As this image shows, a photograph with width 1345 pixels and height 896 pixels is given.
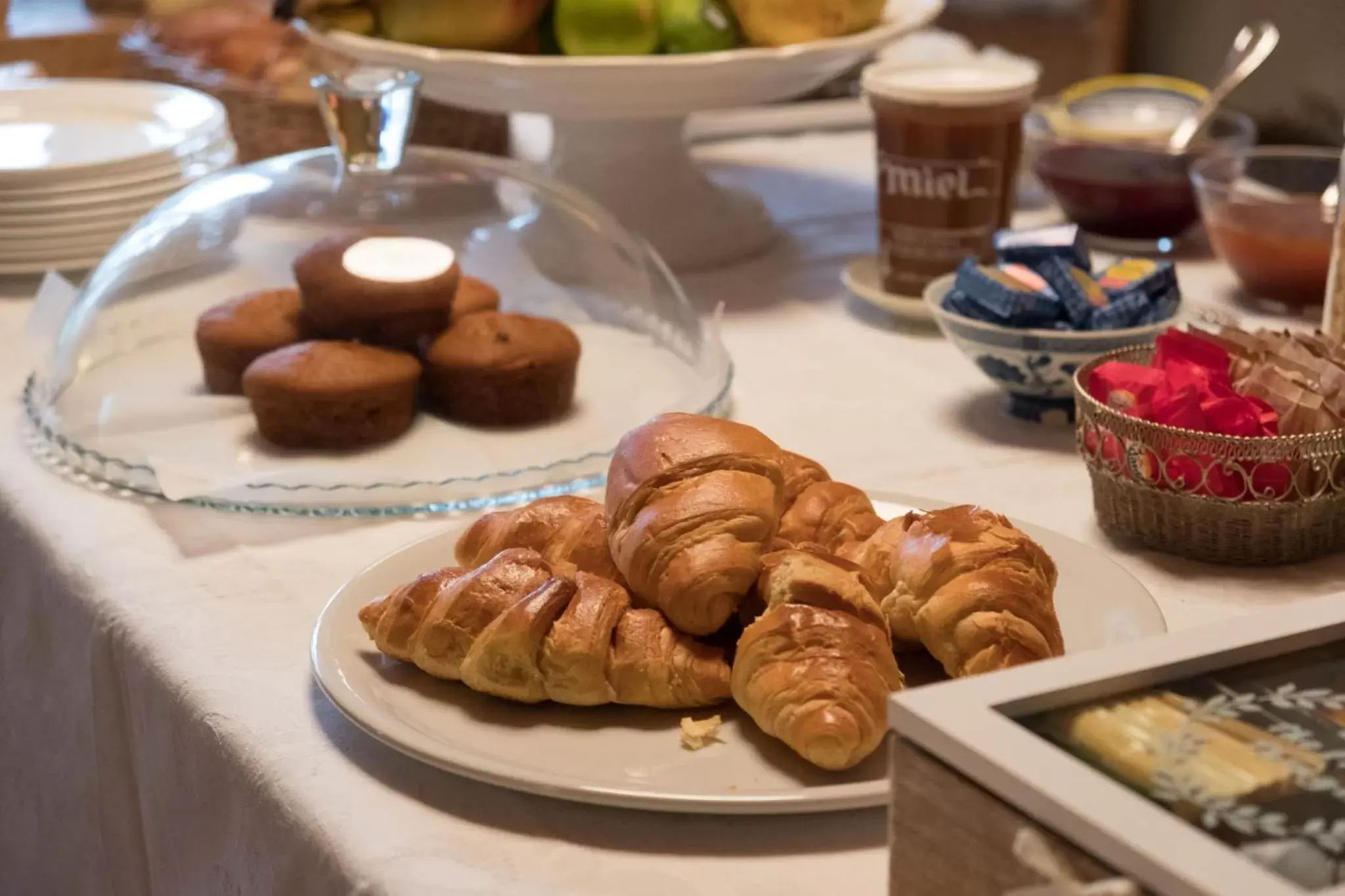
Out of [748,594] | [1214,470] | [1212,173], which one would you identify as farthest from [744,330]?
[748,594]

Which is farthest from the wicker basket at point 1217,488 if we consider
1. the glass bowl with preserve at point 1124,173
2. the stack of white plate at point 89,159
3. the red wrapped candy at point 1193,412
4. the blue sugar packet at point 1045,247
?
the stack of white plate at point 89,159

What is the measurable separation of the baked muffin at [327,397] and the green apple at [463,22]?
0.38 metres

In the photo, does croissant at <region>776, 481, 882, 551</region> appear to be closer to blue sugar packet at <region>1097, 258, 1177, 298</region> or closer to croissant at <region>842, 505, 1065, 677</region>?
croissant at <region>842, 505, 1065, 677</region>

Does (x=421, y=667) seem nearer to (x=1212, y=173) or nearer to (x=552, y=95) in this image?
(x=552, y=95)

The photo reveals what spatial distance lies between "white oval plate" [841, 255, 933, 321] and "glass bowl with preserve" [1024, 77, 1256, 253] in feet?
0.70

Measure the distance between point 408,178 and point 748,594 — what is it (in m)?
0.58

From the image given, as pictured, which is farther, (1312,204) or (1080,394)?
(1312,204)

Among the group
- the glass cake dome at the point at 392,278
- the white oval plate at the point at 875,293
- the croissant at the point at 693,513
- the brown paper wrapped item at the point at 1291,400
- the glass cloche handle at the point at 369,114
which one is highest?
the glass cloche handle at the point at 369,114

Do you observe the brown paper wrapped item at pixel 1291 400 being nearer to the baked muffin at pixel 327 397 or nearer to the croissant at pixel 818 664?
the croissant at pixel 818 664

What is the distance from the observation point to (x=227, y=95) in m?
1.63

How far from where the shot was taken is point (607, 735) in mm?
640

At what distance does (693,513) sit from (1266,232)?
76 centimetres

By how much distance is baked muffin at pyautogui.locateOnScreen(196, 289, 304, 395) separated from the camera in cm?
107

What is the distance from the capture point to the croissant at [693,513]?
2.12 ft
